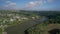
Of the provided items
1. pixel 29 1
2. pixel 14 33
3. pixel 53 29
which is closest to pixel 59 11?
pixel 53 29

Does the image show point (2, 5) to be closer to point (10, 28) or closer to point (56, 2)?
point (10, 28)

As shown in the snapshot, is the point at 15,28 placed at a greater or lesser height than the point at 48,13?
lesser

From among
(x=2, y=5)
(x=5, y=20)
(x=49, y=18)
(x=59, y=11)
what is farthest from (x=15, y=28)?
(x=59, y=11)

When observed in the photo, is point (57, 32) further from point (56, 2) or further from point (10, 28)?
point (10, 28)

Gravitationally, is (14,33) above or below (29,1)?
below

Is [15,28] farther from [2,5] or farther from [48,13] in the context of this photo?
[48,13]

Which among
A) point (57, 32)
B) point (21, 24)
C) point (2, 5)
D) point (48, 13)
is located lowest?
point (57, 32)

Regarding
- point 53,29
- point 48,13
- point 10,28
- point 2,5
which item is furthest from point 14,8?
point 53,29
